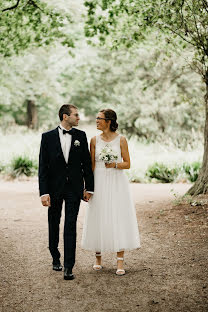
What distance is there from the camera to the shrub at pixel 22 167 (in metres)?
15.7

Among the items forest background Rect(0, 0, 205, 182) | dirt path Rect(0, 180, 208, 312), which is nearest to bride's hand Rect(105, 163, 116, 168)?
dirt path Rect(0, 180, 208, 312)

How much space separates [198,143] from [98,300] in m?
16.0

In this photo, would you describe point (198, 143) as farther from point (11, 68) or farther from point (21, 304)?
point (21, 304)

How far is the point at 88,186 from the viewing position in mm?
5055

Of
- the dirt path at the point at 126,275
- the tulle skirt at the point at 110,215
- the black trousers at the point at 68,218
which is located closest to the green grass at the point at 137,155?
the dirt path at the point at 126,275

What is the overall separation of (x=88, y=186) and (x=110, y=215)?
457mm

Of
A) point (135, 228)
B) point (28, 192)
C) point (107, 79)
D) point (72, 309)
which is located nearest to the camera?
point (72, 309)

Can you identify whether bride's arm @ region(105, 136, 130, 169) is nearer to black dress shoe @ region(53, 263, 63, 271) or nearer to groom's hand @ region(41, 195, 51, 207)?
groom's hand @ region(41, 195, 51, 207)

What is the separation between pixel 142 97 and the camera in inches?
1103

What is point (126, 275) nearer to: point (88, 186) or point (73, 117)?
point (88, 186)

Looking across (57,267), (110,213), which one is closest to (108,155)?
(110,213)

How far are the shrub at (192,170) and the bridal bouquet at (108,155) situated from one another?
397 inches

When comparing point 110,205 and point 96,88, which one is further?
point 96,88

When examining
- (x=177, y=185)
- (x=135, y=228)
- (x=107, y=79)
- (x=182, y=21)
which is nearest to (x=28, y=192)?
(x=177, y=185)
